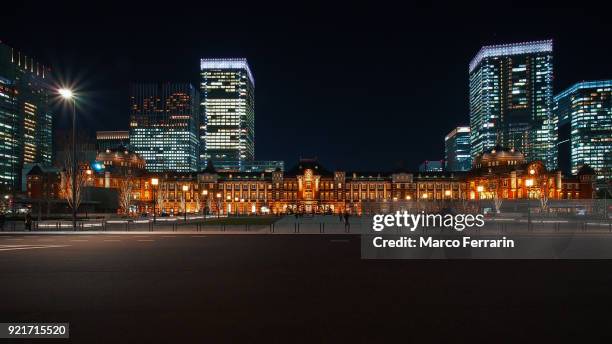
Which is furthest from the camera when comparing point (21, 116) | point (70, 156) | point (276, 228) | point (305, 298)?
point (21, 116)

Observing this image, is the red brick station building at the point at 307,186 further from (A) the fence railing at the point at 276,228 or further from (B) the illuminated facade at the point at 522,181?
(A) the fence railing at the point at 276,228

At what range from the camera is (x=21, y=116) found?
574ft

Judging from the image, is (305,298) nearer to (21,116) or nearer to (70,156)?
(70,156)

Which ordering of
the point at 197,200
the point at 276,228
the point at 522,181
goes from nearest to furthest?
1. the point at 276,228
2. the point at 522,181
3. the point at 197,200

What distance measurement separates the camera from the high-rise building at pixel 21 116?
529ft

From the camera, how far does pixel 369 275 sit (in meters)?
15.7

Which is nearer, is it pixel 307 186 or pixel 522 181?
pixel 522 181

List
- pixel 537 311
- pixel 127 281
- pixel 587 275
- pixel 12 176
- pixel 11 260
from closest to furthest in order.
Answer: pixel 537 311 < pixel 127 281 < pixel 587 275 < pixel 11 260 < pixel 12 176

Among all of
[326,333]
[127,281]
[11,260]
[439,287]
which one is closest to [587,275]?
[439,287]

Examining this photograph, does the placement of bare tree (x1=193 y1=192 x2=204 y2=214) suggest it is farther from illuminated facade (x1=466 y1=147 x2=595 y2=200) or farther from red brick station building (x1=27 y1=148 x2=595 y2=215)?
illuminated facade (x1=466 y1=147 x2=595 y2=200)

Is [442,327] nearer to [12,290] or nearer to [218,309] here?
[218,309]

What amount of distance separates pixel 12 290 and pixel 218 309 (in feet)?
22.1

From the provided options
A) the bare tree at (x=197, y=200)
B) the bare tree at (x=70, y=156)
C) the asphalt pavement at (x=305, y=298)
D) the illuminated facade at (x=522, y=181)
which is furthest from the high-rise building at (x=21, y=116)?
the asphalt pavement at (x=305, y=298)

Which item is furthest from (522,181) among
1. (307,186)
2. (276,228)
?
(276,228)
